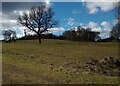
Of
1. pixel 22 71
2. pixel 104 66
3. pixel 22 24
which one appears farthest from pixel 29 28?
pixel 22 71

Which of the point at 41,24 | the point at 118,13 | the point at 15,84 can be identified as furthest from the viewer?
the point at 41,24

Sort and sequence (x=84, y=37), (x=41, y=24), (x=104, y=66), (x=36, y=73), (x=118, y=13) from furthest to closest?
1. (x=84, y=37)
2. (x=41, y=24)
3. (x=118, y=13)
4. (x=104, y=66)
5. (x=36, y=73)

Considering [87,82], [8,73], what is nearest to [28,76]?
[8,73]

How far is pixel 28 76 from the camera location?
20125 millimetres

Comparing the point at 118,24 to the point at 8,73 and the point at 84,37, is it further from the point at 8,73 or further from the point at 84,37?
the point at 84,37

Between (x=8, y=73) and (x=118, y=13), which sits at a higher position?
(x=118, y=13)

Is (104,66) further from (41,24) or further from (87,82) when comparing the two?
(41,24)

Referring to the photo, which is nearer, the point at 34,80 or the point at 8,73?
the point at 34,80

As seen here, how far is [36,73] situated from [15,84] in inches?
176

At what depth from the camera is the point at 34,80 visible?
18.7m

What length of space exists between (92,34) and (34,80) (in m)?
140

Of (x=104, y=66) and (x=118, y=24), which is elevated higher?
(x=118, y=24)

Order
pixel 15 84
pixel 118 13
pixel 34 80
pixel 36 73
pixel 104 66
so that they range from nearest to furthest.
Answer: pixel 15 84
pixel 34 80
pixel 36 73
pixel 104 66
pixel 118 13

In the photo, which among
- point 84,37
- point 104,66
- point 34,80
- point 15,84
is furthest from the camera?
point 84,37
